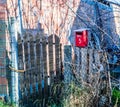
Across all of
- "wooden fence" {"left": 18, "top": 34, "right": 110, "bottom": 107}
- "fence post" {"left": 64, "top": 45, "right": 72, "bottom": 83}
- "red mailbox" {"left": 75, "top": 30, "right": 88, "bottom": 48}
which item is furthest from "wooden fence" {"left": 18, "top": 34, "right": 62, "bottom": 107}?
"red mailbox" {"left": 75, "top": 30, "right": 88, "bottom": 48}

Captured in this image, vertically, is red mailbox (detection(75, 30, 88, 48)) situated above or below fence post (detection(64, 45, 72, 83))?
above

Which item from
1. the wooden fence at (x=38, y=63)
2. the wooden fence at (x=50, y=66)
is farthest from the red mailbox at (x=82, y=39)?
the wooden fence at (x=38, y=63)

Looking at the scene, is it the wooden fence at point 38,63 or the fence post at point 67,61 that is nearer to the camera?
the wooden fence at point 38,63

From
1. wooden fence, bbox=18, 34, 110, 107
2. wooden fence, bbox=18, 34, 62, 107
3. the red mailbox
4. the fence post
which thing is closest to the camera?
wooden fence, bbox=18, 34, 110, 107

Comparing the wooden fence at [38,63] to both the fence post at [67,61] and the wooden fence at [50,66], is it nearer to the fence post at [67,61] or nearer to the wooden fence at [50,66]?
the wooden fence at [50,66]

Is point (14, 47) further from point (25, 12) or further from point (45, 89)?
point (45, 89)

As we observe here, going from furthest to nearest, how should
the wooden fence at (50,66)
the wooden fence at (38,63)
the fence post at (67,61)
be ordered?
the fence post at (67,61) → the wooden fence at (38,63) → the wooden fence at (50,66)

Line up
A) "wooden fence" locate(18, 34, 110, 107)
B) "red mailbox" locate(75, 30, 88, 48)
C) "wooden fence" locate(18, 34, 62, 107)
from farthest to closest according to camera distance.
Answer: "red mailbox" locate(75, 30, 88, 48) < "wooden fence" locate(18, 34, 62, 107) < "wooden fence" locate(18, 34, 110, 107)

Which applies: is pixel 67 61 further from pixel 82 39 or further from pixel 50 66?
pixel 82 39

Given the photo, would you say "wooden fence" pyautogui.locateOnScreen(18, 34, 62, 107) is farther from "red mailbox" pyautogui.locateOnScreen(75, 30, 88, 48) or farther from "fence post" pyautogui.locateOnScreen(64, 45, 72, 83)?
"red mailbox" pyautogui.locateOnScreen(75, 30, 88, 48)

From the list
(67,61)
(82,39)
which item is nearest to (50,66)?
(67,61)

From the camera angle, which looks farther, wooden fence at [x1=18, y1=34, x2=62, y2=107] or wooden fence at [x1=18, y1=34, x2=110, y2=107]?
wooden fence at [x1=18, y1=34, x2=62, y2=107]

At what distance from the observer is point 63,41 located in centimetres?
796

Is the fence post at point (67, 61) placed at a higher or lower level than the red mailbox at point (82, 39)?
lower
